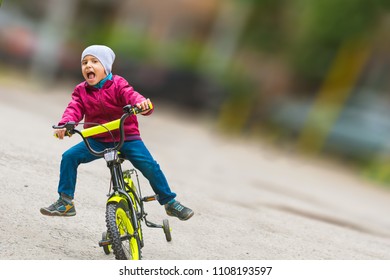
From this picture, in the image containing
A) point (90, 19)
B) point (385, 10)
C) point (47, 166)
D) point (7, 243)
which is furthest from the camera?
point (90, 19)

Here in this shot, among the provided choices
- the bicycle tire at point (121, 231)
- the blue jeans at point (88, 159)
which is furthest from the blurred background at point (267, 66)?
the bicycle tire at point (121, 231)

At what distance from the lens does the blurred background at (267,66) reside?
17.7 metres

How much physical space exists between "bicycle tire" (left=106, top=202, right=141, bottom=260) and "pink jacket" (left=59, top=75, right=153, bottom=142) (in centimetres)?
42

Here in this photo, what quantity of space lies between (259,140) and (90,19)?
8.82 metres

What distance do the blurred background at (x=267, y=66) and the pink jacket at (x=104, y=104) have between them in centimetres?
1138

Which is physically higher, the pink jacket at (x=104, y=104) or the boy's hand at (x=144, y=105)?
the boy's hand at (x=144, y=105)

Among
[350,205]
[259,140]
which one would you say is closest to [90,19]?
[259,140]

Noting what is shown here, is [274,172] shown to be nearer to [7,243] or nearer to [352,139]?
[352,139]

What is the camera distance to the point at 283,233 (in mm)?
7527

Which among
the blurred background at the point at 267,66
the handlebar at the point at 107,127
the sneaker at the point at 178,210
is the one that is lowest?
the blurred background at the point at 267,66

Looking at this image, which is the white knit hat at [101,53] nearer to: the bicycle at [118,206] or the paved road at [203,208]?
the bicycle at [118,206]

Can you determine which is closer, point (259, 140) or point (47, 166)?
point (47, 166)

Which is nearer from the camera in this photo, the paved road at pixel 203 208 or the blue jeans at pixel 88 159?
the blue jeans at pixel 88 159
